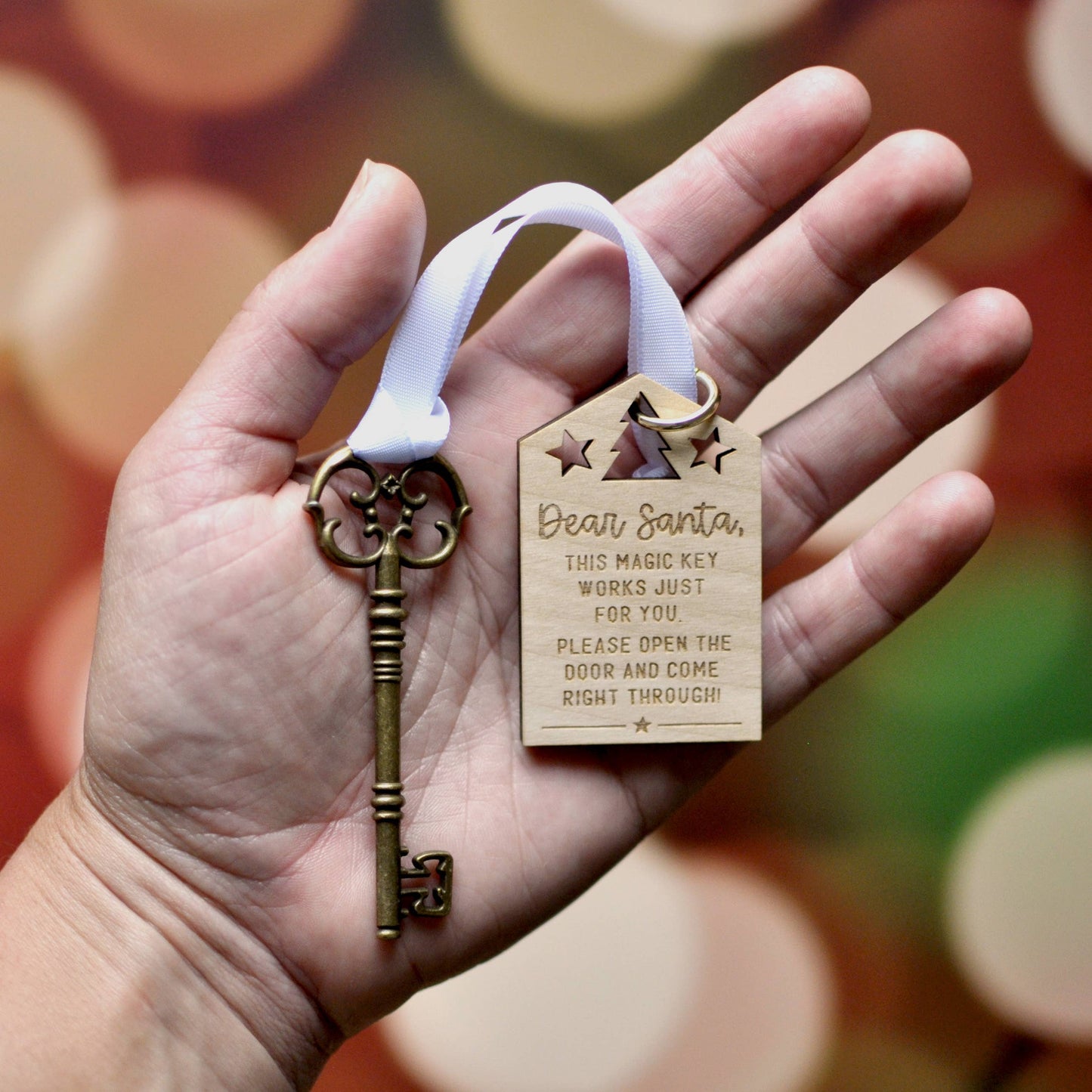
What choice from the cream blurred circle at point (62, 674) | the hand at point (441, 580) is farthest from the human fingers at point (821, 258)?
the cream blurred circle at point (62, 674)

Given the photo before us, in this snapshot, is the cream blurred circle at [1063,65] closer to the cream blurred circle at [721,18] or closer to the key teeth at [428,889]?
the cream blurred circle at [721,18]

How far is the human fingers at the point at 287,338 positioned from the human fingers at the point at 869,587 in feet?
2.15

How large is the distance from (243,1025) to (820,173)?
130 cm

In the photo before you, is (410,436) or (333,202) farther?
(333,202)

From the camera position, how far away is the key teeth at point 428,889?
1381 mm

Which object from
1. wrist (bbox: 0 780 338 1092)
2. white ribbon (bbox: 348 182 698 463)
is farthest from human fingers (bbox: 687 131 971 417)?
wrist (bbox: 0 780 338 1092)

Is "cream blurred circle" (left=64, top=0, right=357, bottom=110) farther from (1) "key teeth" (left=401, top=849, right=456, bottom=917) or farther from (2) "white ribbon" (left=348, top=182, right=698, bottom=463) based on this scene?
(1) "key teeth" (left=401, top=849, right=456, bottom=917)

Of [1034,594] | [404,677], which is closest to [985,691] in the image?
[1034,594]

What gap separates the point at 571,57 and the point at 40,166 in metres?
0.84

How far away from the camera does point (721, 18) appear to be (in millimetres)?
1825

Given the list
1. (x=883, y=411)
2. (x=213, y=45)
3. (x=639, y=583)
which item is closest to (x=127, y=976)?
(x=639, y=583)

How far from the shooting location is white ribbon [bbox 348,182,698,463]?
1.40 m

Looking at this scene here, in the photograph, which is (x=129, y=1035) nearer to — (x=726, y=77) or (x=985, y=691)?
(x=985, y=691)

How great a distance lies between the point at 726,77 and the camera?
1.82m
